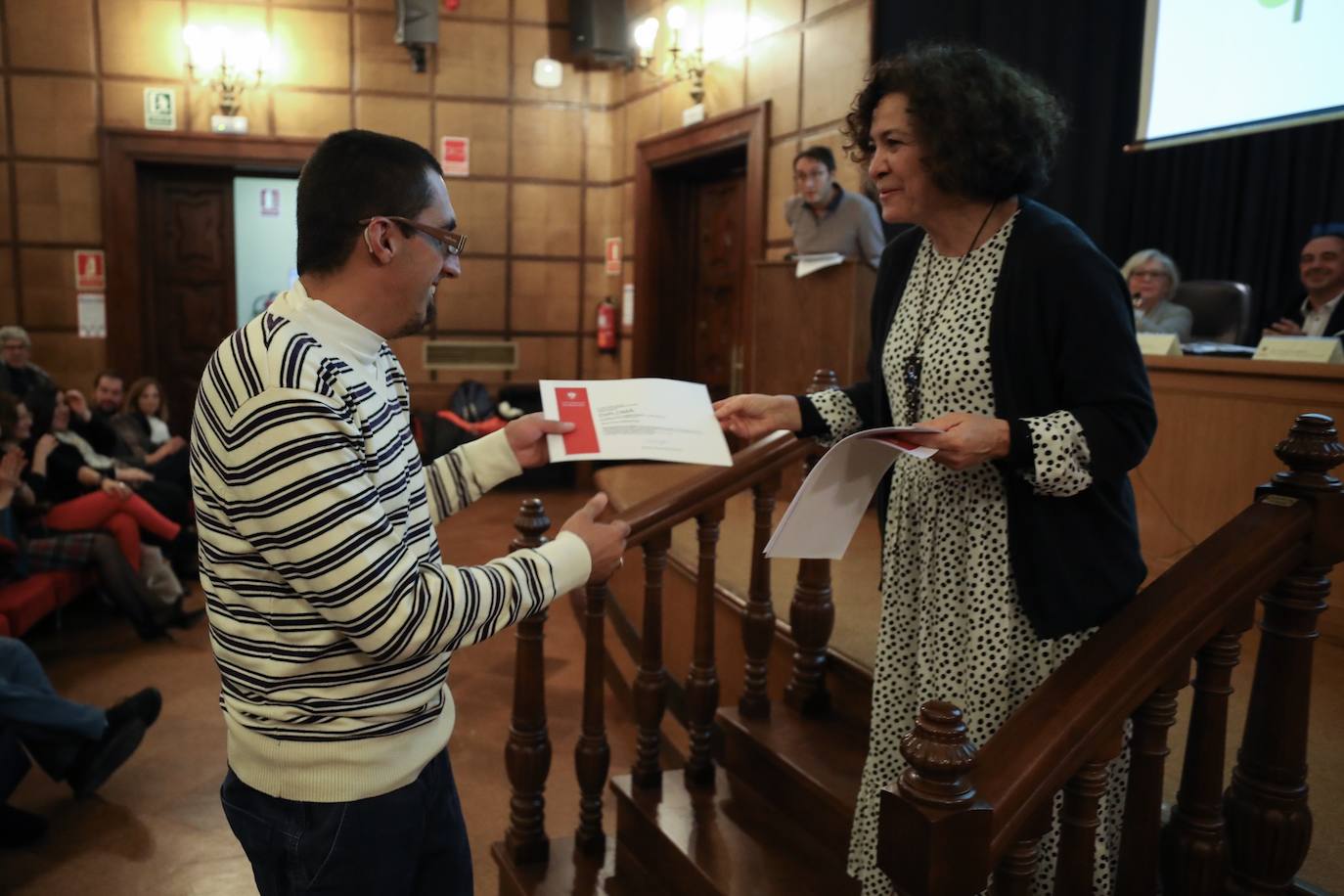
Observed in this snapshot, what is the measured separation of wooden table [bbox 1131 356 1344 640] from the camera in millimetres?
2826

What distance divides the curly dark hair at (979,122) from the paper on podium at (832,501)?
1.23ft

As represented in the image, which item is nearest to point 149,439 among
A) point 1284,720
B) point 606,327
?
point 606,327

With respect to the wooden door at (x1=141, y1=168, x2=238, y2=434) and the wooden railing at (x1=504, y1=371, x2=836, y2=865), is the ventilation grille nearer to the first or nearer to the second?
the wooden door at (x1=141, y1=168, x2=238, y2=434)

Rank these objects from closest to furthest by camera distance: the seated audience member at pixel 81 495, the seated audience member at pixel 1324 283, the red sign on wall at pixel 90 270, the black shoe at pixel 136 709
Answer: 1. the black shoe at pixel 136 709
2. the seated audience member at pixel 1324 283
3. the seated audience member at pixel 81 495
4. the red sign on wall at pixel 90 270

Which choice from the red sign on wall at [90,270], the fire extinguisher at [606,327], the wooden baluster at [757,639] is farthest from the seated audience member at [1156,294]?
the red sign on wall at [90,270]

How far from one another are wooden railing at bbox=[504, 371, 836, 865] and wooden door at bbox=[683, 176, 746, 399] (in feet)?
13.4

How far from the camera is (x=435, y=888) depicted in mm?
1320

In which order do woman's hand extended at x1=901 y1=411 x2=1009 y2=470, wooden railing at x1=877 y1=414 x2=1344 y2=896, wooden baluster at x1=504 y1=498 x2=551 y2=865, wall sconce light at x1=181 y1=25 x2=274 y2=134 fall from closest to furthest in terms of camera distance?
wooden railing at x1=877 y1=414 x2=1344 y2=896, woman's hand extended at x1=901 y1=411 x2=1009 y2=470, wooden baluster at x1=504 y1=498 x2=551 y2=865, wall sconce light at x1=181 y1=25 x2=274 y2=134

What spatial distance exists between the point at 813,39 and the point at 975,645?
15.2 ft

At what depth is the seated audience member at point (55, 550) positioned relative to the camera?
149 inches

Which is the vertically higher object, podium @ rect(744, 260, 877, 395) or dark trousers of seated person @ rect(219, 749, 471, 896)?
podium @ rect(744, 260, 877, 395)

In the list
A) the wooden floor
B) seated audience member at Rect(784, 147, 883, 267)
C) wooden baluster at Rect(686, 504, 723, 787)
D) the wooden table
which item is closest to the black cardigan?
the wooden floor

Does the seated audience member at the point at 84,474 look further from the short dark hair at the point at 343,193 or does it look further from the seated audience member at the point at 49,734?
the short dark hair at the point at 343,193

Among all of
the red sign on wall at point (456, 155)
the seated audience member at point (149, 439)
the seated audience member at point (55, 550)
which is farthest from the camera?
the red sign on wall at point (456, 155)
